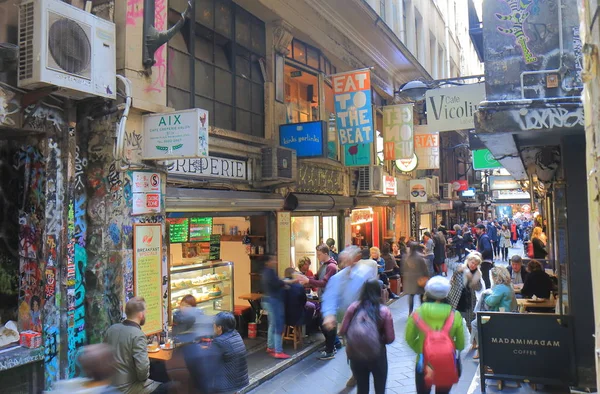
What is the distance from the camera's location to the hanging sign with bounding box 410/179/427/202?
2089 cm

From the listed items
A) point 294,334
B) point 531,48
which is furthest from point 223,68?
point 531,48

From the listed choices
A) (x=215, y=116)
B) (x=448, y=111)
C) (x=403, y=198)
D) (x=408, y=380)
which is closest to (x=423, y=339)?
(x=408, y=380)

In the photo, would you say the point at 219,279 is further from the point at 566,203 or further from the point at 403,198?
the point at 403,198

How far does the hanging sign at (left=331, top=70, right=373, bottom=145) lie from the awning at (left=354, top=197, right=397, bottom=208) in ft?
13.1

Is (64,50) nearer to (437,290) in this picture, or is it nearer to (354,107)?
(437,290)

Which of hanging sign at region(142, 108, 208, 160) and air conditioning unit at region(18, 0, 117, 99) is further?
hanging sign at region(142, 108, 208, 160)

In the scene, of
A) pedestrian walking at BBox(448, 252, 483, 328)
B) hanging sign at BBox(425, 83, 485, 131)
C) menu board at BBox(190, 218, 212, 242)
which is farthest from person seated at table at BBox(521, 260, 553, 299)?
menu board at BBox(190, 218, 212, 242)

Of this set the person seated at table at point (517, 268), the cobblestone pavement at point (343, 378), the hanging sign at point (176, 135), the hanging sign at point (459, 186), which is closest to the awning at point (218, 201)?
the hanging sign at point (176, 135)

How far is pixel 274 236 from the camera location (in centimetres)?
1083

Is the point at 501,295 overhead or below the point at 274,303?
overhead

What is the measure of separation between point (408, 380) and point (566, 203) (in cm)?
348

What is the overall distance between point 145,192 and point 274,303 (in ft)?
9.19

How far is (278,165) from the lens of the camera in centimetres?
1030

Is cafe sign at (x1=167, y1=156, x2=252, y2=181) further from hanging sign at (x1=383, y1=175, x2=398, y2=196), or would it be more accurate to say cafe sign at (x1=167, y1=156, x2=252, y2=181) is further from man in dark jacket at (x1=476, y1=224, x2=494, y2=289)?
hanging sign at (x1=383, y1=175, x2=398, y2=196)
